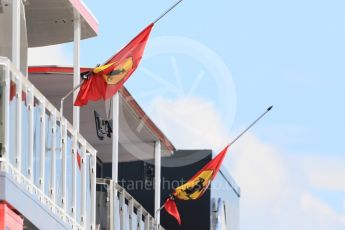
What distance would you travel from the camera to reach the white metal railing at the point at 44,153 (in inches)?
654

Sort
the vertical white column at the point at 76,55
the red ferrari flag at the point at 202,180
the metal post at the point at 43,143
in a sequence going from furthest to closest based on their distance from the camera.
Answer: the red ferrari flag at the point at 202,180 < the vertical white column at the point at 76,55 < the metal post at the point at 43,143

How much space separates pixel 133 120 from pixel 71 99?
206 cm

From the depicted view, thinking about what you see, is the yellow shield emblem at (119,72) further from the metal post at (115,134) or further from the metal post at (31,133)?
the metal post at (115,134)

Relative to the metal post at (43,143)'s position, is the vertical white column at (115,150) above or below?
above

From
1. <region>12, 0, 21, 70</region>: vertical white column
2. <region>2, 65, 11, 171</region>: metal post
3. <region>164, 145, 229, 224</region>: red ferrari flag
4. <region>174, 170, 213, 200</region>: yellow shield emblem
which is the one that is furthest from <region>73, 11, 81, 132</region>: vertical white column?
<region>174, 170, 213, 200</region>: yellow shield emblem

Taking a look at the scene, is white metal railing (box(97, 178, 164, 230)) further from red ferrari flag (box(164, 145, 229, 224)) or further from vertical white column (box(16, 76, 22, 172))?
vertical white column (box(16, 76, 22, 172))

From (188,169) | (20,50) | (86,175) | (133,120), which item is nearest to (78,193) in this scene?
(86,175)

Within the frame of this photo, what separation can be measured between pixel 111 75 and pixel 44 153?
95.9 inches

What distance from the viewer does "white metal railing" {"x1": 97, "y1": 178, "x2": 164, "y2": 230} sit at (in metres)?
23.4

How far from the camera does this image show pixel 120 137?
28.8 meters

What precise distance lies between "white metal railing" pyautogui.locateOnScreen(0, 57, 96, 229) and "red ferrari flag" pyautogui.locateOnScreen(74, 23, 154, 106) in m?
0.61

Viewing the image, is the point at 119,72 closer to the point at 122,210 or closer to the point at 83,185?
the point at 83,185

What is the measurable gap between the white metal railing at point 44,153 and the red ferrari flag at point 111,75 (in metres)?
0.61

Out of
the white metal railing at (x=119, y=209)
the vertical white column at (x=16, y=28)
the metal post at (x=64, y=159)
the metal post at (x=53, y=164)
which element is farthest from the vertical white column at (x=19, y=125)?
the white metal railing at (x=119, y=209)
